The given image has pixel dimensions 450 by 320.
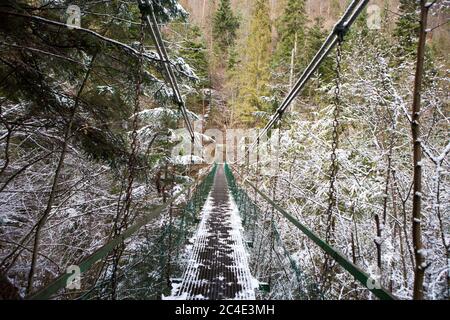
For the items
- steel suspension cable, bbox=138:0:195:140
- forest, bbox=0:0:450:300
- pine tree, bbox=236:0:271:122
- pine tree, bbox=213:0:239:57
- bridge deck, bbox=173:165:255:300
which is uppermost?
pine tree, bbox=213:0:239:57

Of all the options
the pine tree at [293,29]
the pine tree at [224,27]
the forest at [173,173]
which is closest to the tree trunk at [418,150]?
the forest at [173,173]

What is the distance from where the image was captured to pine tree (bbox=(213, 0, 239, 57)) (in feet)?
77.0

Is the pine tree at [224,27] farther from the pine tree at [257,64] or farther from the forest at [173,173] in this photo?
the forest at [173,173]

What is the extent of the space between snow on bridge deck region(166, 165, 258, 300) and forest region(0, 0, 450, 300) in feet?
0.07

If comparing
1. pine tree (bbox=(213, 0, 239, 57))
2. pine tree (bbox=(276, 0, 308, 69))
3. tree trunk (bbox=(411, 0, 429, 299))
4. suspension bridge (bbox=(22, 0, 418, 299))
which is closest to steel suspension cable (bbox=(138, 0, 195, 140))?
suspension bridge (bbox=(22, 0, 418, 299))

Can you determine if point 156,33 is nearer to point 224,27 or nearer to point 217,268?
point 217,268

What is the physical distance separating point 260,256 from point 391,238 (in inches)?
65.6

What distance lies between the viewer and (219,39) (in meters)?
24.0

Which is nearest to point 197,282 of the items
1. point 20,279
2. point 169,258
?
A: point 169,258

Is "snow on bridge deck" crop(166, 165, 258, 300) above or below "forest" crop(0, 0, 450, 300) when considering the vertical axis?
below

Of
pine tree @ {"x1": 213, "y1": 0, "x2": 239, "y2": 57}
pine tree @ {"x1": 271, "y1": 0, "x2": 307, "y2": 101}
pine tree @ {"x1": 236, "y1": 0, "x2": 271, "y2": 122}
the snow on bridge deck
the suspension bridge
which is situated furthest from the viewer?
pine tree @ {"x1": 213, "y1": 0, "x2": 239, "y2": 57}

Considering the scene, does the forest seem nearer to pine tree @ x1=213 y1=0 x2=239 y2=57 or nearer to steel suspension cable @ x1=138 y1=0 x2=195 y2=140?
steel suspension cable @ x1=138 y1=0 x2=195 y2=140

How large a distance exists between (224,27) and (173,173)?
76.8ft
